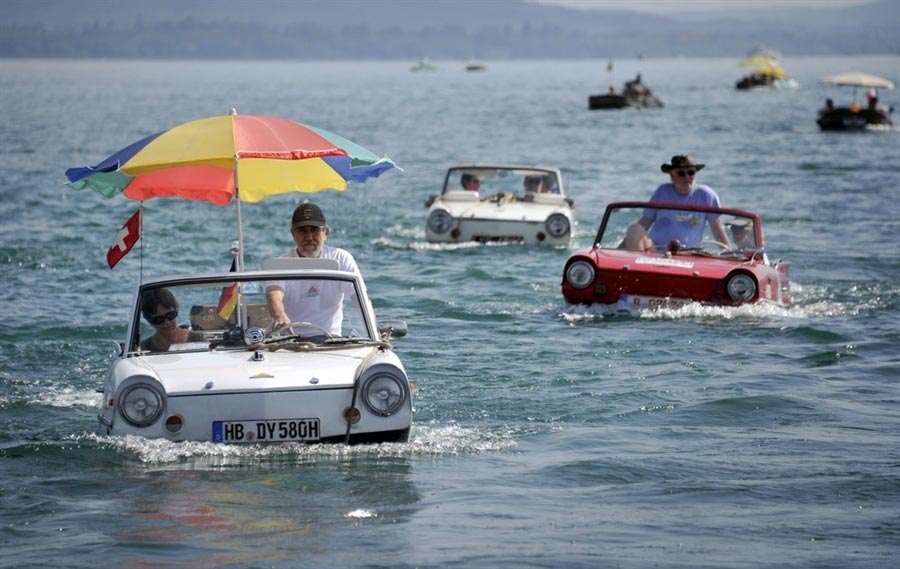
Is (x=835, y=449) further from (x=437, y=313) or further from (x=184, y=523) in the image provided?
(x=437, y=313)

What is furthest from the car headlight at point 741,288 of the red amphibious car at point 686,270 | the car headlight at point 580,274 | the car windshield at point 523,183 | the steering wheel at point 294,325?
the car windshield at point 523,183

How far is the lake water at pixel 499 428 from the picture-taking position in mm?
8273

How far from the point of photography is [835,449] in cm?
1038

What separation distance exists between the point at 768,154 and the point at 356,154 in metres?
32.9

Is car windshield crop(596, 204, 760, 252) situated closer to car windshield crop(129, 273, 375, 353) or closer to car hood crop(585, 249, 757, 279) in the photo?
car hood crop(585, 249, 757, 279)

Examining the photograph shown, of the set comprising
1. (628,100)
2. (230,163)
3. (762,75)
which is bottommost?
(230,163)

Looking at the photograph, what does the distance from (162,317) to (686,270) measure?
→ 6429 millimetres

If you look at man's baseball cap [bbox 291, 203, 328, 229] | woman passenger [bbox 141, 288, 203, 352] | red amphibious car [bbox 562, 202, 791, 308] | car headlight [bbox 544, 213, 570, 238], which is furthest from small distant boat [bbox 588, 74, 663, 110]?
woman passenger [bbox 141, 288, 203, 352]

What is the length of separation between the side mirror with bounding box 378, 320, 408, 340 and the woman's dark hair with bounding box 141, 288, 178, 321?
1.28 m

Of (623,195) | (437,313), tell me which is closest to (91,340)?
(437,313)

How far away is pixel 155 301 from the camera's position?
1012cm

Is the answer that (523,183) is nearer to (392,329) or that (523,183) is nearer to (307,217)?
(307,217)

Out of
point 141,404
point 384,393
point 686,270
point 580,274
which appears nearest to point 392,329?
point 384,393

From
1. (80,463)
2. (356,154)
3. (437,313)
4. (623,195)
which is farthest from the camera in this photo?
(623,195)
